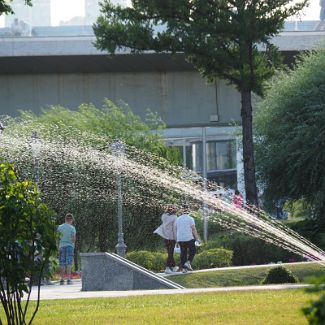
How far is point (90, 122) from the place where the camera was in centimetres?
3869

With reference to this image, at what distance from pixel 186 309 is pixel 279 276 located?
599 cm

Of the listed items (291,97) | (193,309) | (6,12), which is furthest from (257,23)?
(193,309)

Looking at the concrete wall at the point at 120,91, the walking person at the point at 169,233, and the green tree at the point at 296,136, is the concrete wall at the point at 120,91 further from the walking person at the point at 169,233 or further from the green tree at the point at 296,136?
the walking person at the point at 169,233

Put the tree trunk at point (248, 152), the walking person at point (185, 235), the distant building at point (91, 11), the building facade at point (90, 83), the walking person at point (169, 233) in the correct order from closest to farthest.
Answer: the walking person at point (185, 235), the walking person at point (169, 233), the tree trunk at point (248, 152), the building facade at point (90, 83), the distant building at point (91, 11)

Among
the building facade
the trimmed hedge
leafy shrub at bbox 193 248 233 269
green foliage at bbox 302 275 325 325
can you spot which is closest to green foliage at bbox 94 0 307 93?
the trimmed hedge

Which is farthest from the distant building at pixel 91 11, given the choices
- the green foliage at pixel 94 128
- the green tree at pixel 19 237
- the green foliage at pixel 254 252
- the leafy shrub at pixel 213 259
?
the green tree at pixel 19 237

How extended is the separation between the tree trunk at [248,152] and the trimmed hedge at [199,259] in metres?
6.77

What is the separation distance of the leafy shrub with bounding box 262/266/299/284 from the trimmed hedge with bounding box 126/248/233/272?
5.44 meters

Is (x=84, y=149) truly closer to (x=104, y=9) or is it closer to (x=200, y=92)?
(x=104, y=9)

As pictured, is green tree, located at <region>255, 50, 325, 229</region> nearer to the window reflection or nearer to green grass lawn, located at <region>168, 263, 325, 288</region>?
green grass lawn, located at <region>168, 263, 325, 288</region>

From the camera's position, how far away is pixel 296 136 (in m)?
34.0

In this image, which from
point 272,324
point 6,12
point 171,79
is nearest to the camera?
point 272,324

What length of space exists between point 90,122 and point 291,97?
7.42 meters

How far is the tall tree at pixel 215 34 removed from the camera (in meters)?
32.9
